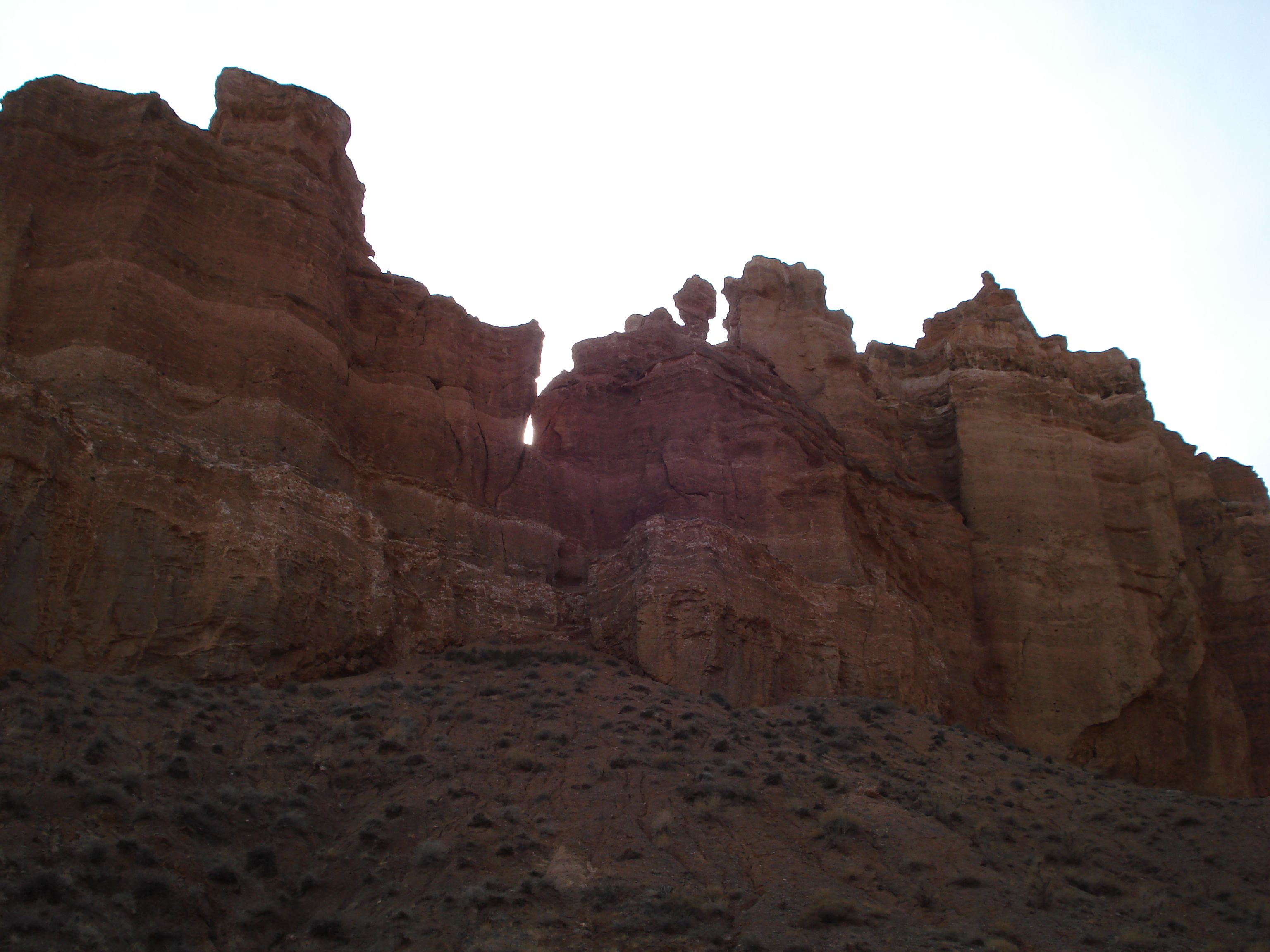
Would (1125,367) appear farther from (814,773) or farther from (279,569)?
(279,569)

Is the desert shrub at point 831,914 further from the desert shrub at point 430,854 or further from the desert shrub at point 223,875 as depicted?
the desert shrub at point 223,875

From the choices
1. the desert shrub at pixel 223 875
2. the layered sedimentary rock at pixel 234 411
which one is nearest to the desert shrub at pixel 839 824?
the desert shrub at pixel 223 875

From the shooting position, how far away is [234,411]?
25422 mm

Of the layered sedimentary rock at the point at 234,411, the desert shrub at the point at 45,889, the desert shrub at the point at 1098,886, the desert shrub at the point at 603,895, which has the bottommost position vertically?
the desert shrub at the point at 45,889

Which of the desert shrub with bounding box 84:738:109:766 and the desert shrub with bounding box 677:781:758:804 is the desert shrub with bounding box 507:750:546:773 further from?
the desert shrub with bounding box 84:738:109:766

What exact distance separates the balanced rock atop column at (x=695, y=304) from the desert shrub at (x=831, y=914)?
30437 millimetres

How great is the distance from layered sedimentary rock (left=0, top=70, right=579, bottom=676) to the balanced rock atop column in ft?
38.1

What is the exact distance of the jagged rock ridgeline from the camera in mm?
22594

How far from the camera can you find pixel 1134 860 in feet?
67.8

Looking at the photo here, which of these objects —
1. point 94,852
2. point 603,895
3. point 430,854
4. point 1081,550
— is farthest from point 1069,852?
point 1081,550

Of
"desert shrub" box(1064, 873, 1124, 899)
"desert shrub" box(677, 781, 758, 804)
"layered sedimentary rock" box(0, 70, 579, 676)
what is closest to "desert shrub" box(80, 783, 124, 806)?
"layered sedimentary rock" box(0, 70, 579, 676)

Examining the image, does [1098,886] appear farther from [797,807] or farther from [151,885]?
[151,885]

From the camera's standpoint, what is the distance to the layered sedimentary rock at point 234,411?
70.1ft

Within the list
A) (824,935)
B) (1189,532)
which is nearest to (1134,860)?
(824,935)
